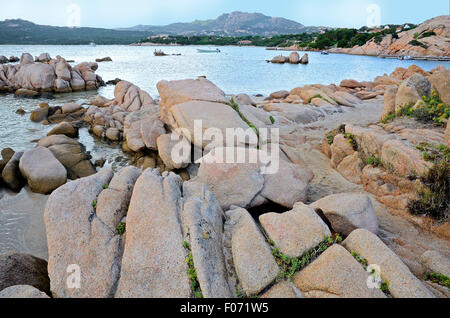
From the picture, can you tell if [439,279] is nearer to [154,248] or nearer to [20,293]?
[154,248]

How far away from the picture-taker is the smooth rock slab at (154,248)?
4.46 meters

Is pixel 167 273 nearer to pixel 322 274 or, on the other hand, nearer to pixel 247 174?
pixel 322 274

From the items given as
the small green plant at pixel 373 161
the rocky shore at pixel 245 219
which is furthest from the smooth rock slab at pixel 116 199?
the small green plant at pixel 373 161

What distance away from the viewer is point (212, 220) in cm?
567

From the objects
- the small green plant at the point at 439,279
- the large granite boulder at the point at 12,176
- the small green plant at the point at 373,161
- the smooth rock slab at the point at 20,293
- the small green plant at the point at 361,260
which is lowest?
the large granite boulder at the point at 12,176

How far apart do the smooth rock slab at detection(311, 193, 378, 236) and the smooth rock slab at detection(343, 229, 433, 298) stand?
101 cm

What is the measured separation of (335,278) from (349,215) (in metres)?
2.27

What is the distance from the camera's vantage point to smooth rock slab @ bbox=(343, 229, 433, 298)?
4.17 metres

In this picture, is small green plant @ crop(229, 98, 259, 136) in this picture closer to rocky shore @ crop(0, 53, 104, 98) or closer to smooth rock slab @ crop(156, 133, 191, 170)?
smooth rock slab @ crop(156, 133, 191, 170)

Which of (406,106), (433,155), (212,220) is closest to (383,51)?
(406,106)

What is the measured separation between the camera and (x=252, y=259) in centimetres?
481

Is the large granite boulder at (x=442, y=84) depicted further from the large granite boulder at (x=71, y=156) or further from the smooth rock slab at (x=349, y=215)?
the large granite boulder at (x=71, y=156)

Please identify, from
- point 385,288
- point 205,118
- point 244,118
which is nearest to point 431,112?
point 244,118

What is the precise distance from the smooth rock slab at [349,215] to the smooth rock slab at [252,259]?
2160mm
